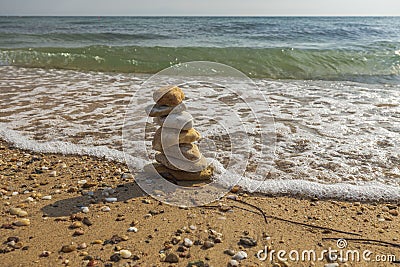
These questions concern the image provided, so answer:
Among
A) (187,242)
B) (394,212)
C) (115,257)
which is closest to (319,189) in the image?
(394,212)

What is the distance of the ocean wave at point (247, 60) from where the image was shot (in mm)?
10742

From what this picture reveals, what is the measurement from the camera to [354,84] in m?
8.98

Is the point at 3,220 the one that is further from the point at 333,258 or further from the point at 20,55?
the point at 20,55

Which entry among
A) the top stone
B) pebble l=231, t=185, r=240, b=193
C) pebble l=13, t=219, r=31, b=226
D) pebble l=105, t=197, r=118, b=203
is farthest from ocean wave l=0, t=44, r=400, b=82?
pebble l=13, t=219, r=31, b=226

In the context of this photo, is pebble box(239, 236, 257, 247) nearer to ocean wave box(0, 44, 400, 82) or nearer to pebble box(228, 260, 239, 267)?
pebble box(228, 260, 239, 267)

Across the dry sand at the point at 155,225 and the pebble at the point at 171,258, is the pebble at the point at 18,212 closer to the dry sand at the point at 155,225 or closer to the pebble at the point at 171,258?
the dry sand at the point at 155,225

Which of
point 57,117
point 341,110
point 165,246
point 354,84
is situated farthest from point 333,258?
point 354,84

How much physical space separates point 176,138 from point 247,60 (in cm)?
948

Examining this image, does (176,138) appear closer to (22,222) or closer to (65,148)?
(22,222)

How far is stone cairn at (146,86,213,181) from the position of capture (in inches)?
128

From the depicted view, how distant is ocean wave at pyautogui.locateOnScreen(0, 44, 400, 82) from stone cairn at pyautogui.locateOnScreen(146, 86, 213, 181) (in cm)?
711

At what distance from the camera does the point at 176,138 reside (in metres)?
3.30

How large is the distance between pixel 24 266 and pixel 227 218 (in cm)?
141

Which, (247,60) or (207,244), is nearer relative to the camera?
(207,244)
